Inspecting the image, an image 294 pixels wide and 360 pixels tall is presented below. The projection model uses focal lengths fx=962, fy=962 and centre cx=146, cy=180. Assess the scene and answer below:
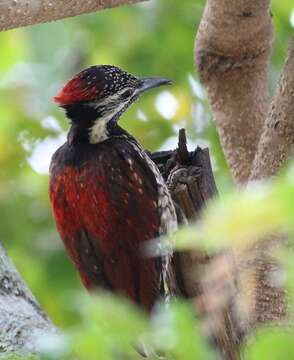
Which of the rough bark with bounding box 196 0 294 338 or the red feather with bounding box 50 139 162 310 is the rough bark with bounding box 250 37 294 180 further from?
the red feather with bounding box 50 139 162 310

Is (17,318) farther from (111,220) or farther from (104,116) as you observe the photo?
(104,116)

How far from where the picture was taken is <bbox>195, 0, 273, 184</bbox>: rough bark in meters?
3.60

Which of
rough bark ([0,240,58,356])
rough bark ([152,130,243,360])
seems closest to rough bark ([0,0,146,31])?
rough bark ([152,130,243,360])

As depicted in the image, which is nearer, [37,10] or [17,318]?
[17,318]

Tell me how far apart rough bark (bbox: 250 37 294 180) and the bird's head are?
34.4 inches

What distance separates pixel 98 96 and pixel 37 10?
0.96m

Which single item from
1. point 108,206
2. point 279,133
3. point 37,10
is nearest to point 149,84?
point 108,206

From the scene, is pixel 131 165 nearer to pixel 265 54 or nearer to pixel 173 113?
pixel 265 54

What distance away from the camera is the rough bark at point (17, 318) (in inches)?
105

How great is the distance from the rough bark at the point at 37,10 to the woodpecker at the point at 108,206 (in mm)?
675

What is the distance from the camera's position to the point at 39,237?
533 centimetres

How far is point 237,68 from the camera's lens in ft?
12.2

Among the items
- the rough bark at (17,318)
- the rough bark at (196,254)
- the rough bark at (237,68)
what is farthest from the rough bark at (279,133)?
the rough bark at (17,318)

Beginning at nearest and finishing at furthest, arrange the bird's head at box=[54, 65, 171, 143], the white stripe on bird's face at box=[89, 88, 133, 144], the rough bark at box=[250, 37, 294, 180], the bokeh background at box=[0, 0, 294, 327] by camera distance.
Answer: the rough bark at box=[250, 37, 294, 180]
the bird's head at box=[54, 65, 171, 143]
the white stripe on bird's face at box=[89, 88, 133, 144]
the bokeh background at box=[0, 0, 294, 327]
